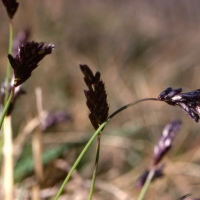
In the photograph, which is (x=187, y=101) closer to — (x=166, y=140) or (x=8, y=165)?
(x=166, y=140)

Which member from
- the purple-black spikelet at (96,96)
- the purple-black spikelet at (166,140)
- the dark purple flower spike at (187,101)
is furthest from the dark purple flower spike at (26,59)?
the purple-black spikelet at (166,140)

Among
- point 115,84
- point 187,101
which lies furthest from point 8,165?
point 115,84

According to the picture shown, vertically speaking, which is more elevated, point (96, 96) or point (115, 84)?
point (115, 84)

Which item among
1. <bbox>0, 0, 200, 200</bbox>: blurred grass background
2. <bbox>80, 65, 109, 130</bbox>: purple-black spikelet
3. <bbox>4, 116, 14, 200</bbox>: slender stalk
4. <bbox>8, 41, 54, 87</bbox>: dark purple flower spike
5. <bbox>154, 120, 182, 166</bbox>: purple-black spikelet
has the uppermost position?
<bbox>0, 0, 200, 200</bbox>: blurred grass background

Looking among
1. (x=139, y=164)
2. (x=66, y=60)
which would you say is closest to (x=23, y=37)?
(x=139, y=164)

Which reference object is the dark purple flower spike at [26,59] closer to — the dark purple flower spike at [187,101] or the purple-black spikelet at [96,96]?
the purple-black spikelet at [96,96]

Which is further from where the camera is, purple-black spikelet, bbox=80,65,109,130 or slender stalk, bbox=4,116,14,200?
slender stalk, bbox=4,116,14,200

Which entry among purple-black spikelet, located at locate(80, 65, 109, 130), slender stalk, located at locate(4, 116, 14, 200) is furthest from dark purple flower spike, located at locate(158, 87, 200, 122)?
slender stalk, located at locate(4, 116, 14, 200)

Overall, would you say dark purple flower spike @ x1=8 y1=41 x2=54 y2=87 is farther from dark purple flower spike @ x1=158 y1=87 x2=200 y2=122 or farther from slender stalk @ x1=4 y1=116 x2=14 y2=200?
slender stalk @ x1=4 y1=116 x2=14 y2=200
